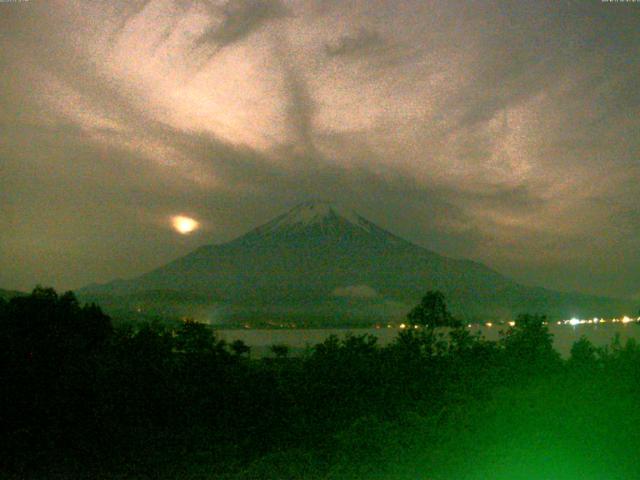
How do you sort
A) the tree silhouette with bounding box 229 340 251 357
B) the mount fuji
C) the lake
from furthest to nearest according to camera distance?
the mount fuji
the lake
the tree silhouette with bounding box 229 340 251 357

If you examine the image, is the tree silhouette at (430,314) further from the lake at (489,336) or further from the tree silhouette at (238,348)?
the tree silhouette at (238,348)

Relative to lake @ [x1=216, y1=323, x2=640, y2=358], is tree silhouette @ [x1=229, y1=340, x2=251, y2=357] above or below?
below

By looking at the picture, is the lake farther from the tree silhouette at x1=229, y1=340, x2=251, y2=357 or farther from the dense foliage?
the dense foliage

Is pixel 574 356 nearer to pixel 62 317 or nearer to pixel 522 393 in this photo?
pixel 522 393

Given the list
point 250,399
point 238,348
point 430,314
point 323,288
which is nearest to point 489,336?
point 430,314

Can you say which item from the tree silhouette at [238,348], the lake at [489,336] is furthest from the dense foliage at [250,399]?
the lake at [489,336]

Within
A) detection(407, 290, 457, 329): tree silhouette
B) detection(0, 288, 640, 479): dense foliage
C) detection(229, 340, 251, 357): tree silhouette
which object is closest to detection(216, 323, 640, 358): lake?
detection(229, 340, 251, 357): tree silhouette

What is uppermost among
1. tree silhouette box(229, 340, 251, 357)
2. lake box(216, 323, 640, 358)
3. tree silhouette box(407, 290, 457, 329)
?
tree silhouette box(407, 290, 457, 329)

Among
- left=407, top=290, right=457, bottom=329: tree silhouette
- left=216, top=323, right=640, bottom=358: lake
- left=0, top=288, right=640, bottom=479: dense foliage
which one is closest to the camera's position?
left=0, top=288, right=640, bottom=479: dense foliage

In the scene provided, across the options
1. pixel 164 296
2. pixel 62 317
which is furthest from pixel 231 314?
pixel 62 317

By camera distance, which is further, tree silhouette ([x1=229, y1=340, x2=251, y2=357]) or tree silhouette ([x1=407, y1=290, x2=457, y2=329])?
tree silhouette ([x1=407, y1=290, x2=457, y2=329])
